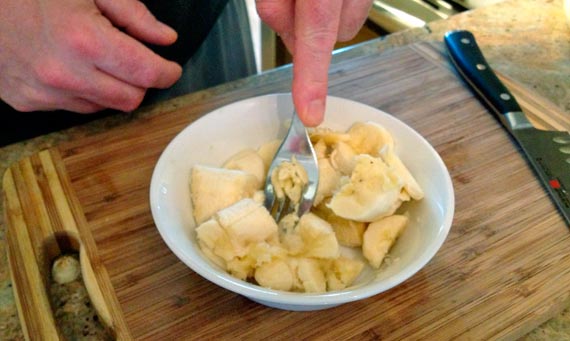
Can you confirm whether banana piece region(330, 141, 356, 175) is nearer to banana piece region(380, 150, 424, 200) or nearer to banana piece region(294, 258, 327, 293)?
banana piece region(380, 150, 424, 200)

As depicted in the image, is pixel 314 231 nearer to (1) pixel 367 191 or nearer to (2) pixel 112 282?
(1) pixel 367 191

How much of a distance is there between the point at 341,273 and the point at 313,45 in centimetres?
31

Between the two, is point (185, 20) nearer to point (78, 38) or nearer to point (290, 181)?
point (78, 38)

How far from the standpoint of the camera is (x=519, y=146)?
92 cm

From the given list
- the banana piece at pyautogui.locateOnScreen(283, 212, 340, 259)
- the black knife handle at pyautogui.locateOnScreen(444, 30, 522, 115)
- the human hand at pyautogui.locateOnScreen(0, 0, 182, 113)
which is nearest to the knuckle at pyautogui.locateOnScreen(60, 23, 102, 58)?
the human hand at pyautogui.locateOnScreen(0, 0, 182, 113)

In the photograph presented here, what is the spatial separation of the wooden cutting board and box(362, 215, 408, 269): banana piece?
5 centimetres

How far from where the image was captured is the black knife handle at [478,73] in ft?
3.18

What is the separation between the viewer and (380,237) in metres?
0.69

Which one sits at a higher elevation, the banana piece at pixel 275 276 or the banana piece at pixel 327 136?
the banana piece at pixel 327 136

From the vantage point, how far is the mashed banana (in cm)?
65

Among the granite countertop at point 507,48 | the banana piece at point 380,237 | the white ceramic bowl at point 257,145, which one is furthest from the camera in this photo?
the granite countertop at point 507,48

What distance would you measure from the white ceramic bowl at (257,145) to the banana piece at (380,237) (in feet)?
0.05

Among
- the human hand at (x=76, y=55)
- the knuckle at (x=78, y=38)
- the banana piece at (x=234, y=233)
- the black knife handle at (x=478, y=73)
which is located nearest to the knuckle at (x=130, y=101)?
the human hand at (x=76, y=55)

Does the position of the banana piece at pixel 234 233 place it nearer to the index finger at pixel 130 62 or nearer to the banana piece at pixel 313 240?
the banana piece at pixel 313 240
